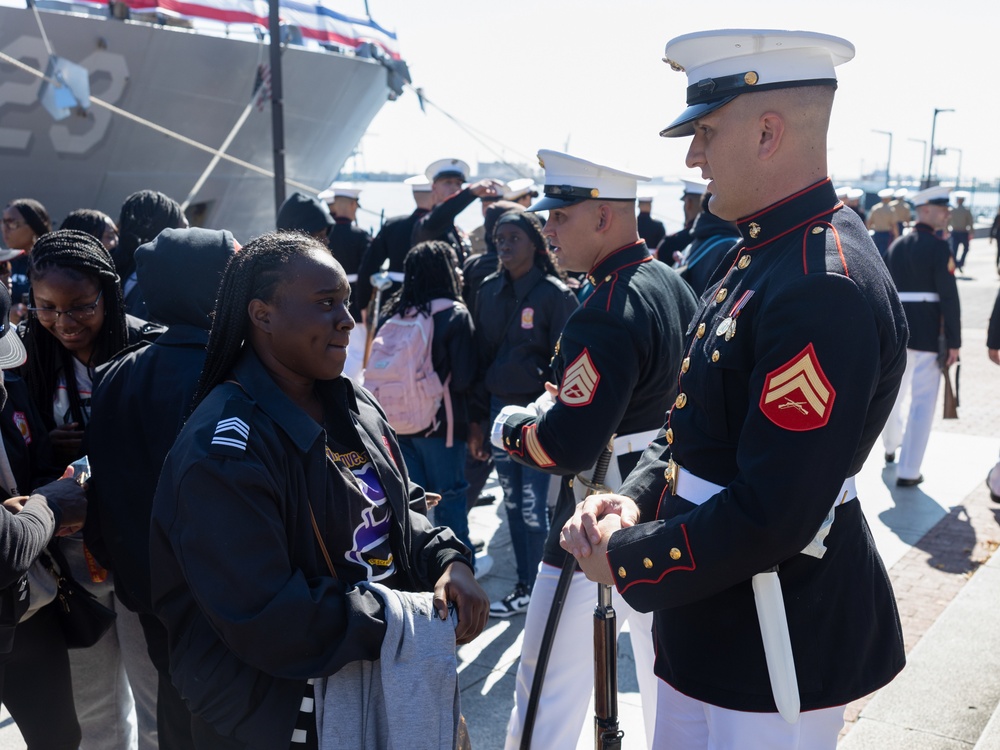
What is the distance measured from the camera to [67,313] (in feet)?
10.2

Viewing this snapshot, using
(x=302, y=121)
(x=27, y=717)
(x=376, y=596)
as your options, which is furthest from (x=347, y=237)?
(x=302, y=121)

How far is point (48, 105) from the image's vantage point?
40.3ft

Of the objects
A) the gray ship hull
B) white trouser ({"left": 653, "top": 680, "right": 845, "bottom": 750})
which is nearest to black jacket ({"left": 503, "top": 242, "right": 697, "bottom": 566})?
white trouser ({"left": 653, "top": 680, "right": 845, "bottom": 750})

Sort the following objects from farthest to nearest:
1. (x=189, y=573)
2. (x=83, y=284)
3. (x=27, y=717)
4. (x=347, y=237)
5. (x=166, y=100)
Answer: (x=166, y=100) < (x=347, y=237) < (x=83, y=284) < (x=27, y=717) < (x=189, y=573)

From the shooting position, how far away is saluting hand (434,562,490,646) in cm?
206

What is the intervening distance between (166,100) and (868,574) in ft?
54.2

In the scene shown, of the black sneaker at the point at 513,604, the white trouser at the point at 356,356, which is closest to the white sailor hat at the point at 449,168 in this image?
the white trouser at the point at 356,356

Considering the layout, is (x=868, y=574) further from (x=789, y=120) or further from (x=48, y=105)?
(x=48, y=105)

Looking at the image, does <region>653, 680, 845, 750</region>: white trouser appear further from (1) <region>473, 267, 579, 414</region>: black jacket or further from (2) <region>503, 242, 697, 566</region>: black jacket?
(1) <region>473, 267, 579, 414</region>: black jacket

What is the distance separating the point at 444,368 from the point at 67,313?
7.21ft

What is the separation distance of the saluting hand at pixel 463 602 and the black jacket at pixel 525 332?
2.70 metres

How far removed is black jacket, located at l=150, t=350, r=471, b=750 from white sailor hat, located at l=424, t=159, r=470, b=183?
5.82m

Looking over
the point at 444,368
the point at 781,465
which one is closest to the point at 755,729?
the point at 781,465

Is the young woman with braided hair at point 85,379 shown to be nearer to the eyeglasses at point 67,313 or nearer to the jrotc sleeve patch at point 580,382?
the eyeglasses at point 67,313
